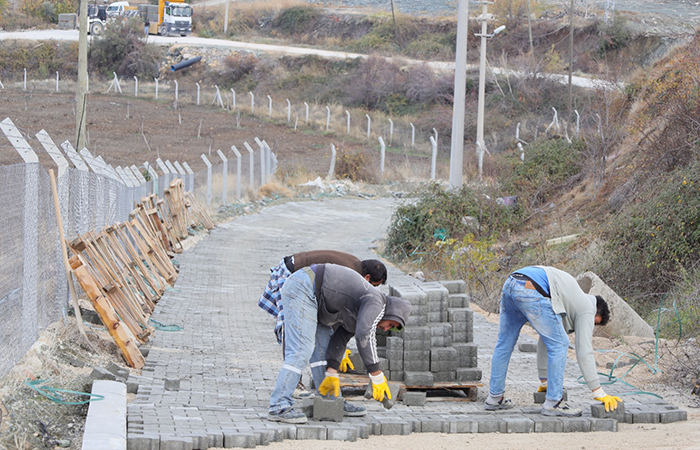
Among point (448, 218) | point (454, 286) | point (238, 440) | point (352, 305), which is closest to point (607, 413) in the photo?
point (454, 286)

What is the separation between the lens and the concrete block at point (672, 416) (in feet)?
23.7

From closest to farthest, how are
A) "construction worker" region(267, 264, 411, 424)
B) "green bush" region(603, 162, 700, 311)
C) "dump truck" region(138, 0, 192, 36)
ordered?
"construction worker" region(267, 264, 411, 424), "green bush" region(603, 162, 700, 311), "dump truck" region(138, 0, 192, 36)

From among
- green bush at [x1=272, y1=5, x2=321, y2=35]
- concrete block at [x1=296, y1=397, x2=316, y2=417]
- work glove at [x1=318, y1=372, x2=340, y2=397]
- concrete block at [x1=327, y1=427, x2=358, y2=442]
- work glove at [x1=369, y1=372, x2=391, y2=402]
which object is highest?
green bush at [x1=272, y1=5, x2=321, y2=35]

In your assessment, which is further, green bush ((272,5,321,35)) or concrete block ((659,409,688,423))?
green bush ((272,5,321,35))

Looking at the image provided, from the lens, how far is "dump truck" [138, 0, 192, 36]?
70.1 metres

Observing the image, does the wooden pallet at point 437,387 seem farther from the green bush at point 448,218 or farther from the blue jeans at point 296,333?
the green bush at point 448,218

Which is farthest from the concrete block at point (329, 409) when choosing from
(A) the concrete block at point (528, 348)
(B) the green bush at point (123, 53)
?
(B) the green bush at point (123, 53)

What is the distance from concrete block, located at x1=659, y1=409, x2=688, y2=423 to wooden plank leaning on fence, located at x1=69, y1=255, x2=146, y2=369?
5135 mm

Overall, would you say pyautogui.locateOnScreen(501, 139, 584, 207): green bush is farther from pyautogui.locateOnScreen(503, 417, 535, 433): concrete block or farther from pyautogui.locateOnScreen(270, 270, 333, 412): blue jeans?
pyautogui.locateOnScreen(270, 270, 333, 412): blue jeans

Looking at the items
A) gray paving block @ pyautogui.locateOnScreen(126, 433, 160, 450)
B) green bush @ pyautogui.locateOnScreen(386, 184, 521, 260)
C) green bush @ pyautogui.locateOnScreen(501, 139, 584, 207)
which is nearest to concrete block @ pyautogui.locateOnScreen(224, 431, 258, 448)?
gray paving block @ pyautogui.locateOnScreen(126, 433, 160, 450)

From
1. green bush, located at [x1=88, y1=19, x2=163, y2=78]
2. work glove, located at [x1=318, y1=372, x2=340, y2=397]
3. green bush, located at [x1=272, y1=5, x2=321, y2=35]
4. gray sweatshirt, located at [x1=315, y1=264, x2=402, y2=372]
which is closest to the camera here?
gray sweatshirt, located at [x1=315, y1=264, x2=402, y2=372]

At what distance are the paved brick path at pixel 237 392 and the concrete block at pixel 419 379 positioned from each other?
0.69ft

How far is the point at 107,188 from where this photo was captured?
13.3 meters

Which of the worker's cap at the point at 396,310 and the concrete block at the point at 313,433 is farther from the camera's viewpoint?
the worker's cap at the point at 396,310
